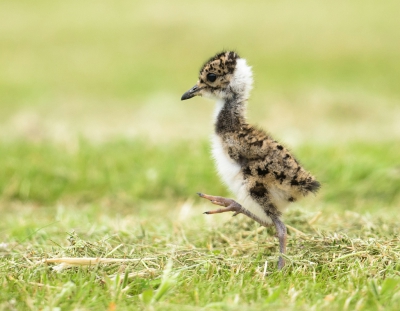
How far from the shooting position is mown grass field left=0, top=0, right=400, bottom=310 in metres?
3.59

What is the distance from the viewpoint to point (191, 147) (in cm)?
883

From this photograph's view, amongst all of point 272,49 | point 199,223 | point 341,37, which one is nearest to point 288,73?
point 272,49

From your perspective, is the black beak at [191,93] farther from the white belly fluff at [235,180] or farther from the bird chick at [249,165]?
the white belly fluff at [235,180]

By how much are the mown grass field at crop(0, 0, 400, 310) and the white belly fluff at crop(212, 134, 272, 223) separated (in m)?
0.33

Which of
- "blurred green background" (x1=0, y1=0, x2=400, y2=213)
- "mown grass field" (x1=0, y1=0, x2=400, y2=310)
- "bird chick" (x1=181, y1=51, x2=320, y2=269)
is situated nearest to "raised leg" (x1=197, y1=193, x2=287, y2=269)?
"bird chick" (x1=181, y1=51, x2=320, y2=269)

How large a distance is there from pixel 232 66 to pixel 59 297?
217cm

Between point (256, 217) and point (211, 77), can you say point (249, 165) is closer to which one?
point (256, 217)

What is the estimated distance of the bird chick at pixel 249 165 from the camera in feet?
13.1

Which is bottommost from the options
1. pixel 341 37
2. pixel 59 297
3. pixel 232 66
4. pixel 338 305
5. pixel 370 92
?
pixel 59 297

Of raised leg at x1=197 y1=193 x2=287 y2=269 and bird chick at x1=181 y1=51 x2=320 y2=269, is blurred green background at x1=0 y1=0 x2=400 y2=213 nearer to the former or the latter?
bird chick at x1=181 y1=51 x2=320 y2=269

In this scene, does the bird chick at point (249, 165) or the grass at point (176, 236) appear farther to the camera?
the bird chick at point (249, 165)

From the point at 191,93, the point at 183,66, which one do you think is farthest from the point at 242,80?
the point at 183,66

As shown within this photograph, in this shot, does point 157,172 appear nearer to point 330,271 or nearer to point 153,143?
point 153,143

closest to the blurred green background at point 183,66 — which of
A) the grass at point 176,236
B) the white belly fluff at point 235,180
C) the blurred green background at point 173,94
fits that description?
the blurred green background at point 173,94
